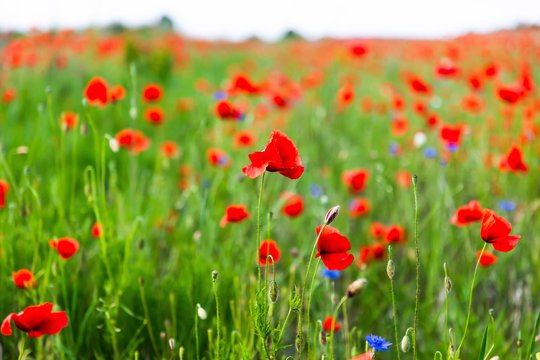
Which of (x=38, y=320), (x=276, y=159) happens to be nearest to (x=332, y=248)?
(x=276, y=159)

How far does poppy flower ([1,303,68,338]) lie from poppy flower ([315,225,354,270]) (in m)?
0.48

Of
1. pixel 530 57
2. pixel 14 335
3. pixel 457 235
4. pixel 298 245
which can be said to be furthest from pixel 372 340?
pixel 530 57

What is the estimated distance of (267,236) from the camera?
1443 mm

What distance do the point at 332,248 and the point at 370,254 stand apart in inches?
35.9

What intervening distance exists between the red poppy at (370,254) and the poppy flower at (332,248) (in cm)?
82

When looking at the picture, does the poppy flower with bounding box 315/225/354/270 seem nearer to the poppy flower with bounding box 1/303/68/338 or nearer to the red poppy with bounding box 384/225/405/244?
the poppy flower with bounding box 1/303/68/338

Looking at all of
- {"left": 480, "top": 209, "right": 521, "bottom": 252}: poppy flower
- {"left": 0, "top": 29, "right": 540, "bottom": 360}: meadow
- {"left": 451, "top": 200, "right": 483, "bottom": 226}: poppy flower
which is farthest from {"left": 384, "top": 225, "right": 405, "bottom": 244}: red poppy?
{"left": 480, "top": 209, "right": 521, "bottom": 252}: poppy flower

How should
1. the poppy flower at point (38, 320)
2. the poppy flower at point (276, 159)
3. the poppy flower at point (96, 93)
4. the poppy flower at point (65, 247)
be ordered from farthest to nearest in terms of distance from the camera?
the poppy flower at point (96, 93), the poppy flower at point (65, 247), the poppy flower at point (38, 320), the poppy flower at point (276, 159)

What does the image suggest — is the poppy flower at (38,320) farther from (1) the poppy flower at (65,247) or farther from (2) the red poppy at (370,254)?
(2) the red poppy at (370,254)

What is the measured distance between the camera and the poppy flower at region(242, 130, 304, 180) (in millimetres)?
999

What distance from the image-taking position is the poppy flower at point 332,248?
41.3 inches

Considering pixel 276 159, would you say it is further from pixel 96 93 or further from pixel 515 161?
pixel 515 161

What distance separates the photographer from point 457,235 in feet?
7.55

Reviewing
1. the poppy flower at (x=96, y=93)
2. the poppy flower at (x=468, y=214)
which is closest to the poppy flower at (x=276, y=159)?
the poppy flower at (x=468, y=214)
